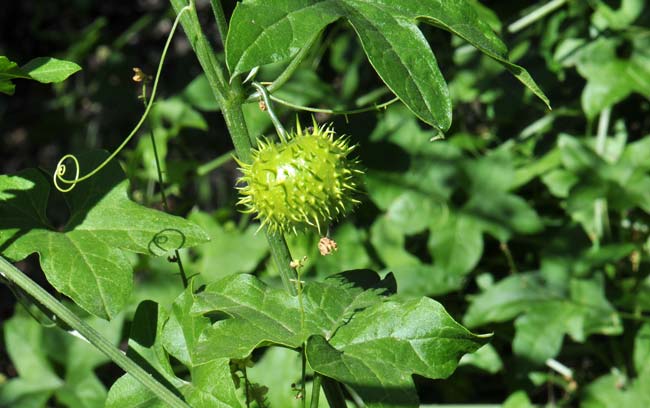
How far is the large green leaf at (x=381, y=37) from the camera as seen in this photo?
117 centimetres

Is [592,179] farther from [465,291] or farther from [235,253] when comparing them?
[235,253]

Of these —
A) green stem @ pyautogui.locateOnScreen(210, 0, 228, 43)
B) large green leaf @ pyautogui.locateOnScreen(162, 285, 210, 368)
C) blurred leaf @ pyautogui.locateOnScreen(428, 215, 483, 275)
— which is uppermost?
green stem @ pyautogui.locateOnScreen(210, 0, 228, 43)

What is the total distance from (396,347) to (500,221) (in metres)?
1.36

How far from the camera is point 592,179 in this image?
2578 mm

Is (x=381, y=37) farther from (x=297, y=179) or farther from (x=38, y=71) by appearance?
(x=38, y=71)

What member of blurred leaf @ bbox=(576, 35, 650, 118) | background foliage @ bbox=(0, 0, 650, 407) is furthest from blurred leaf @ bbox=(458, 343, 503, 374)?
Result: blurred leaf @ bbox=(576, 35, 650, 118)

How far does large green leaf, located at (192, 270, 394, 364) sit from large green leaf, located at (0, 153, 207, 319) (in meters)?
0.13

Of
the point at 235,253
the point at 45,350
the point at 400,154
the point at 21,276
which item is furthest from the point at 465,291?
the point at 21,276

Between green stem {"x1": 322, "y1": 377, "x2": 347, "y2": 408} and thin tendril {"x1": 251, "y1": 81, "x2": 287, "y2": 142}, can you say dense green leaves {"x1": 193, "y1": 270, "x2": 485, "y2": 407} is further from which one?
thin tendril {"x1": 251, "y1": 81, "x2": 287, "y2": 142}

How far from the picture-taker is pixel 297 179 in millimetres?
1336

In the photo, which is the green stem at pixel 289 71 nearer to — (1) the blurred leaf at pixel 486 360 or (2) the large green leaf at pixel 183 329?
(2) the large green leaf at pixel 183 329

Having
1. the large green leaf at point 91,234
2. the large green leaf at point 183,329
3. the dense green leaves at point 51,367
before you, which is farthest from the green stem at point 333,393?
the dense green leaves at point 51,367

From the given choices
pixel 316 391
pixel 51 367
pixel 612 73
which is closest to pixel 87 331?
pixel 316 391

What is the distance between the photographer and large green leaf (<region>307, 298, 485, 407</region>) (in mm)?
1258
